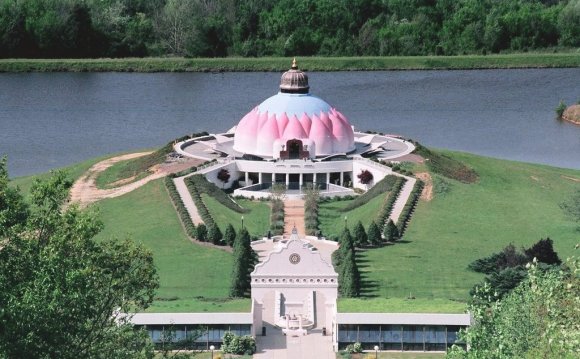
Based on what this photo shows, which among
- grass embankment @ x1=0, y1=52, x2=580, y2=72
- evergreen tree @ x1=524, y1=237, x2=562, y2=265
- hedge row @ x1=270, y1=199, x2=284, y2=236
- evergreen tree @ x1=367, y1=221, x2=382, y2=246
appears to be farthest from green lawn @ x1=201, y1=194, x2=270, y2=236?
grass embankment @ x1=0, y1=52, x2=580, y2=72

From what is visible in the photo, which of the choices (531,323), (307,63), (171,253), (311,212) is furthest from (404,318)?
(307,63)

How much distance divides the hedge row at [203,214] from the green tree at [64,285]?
75.1 feet

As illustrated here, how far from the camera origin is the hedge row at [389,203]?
65.0m

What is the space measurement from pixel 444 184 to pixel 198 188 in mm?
12208

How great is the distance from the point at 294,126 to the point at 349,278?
25.0 metres

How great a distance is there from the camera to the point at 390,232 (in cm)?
6288

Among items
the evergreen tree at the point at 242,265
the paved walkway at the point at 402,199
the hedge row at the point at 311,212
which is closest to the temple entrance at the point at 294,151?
the hedge row at the point at 311,212

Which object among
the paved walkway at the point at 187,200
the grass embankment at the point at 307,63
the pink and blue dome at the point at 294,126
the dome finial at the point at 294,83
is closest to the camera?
the paved walkway at the point at 187,200

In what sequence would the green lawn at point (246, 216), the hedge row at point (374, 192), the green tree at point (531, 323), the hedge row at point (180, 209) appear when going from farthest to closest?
the hedge row at point (374, 192), the green lawn at point (246, 216), the hedge row at point (180, 209), the green tree at point (531, 323)

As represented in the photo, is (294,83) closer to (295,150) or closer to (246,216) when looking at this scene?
(295,150)

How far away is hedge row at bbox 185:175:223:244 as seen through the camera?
6288 cm

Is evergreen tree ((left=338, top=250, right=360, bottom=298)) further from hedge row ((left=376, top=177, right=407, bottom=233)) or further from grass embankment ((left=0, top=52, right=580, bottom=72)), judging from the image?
grass embankment ((left=0, top=52, right=580, bottom=72))

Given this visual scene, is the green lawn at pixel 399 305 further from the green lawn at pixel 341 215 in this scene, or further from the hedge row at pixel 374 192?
the hedge row at pixel 374 192

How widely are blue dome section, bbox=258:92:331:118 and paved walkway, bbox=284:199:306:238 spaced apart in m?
8.58
